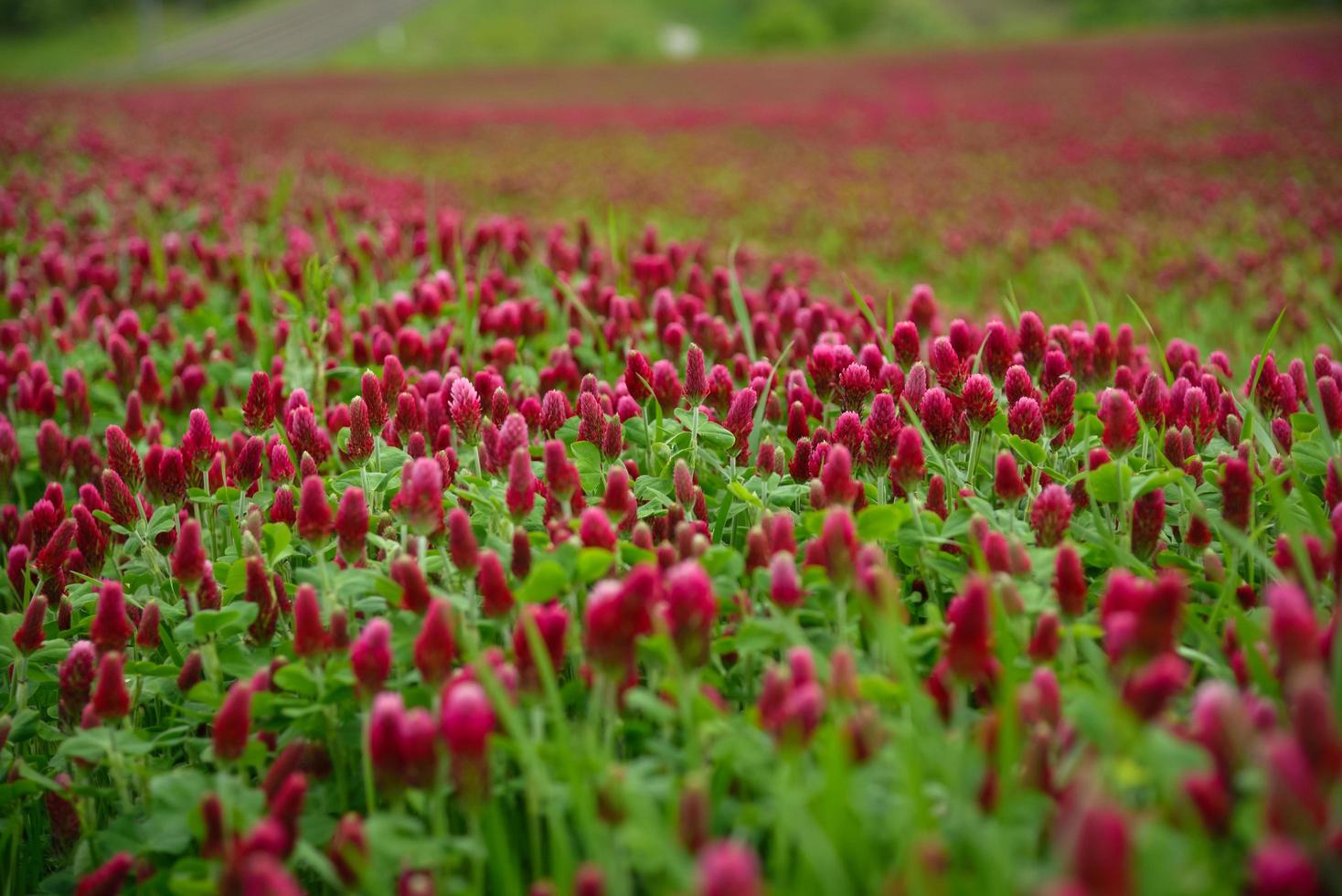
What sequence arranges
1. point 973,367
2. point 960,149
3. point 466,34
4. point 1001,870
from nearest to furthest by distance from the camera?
point 1001,870 < point 973,367 < point 960,149 < point 466,34

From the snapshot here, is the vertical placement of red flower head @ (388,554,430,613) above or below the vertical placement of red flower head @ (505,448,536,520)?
below

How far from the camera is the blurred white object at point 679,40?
47.3 m

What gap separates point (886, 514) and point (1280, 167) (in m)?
12.3

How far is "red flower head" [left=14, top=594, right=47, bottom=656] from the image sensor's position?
1.90 m

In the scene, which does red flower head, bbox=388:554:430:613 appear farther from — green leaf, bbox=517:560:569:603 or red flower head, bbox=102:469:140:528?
red flower head, bbox=102:469:140:528

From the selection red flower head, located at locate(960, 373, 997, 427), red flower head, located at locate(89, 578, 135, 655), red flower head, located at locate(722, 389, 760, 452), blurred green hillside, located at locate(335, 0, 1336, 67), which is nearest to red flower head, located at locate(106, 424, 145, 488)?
red flower head, located at locate(89, 578, 135, 655)

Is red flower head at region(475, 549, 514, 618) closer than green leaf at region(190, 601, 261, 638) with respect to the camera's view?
Yes

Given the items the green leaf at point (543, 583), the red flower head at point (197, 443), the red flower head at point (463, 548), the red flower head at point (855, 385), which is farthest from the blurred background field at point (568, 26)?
the green leaf at point (543, 583)

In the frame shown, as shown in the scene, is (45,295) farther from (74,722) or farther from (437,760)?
(437,760)

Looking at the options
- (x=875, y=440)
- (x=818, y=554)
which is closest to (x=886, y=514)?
(x=818, y=554)

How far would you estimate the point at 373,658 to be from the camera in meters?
1.59

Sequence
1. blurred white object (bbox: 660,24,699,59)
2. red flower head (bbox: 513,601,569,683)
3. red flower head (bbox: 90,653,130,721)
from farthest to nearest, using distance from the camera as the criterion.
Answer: blurred white object (bbox: 660,24,699,59) → red flower head (bbox: 90,653,130,721) → red flower head (bbox: 513,601,569,683)

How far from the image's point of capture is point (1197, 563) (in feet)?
6.82

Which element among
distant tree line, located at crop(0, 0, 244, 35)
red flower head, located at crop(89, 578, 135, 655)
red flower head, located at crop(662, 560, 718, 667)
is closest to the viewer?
red flower head, located at crop(662, 560, 718, 667)
